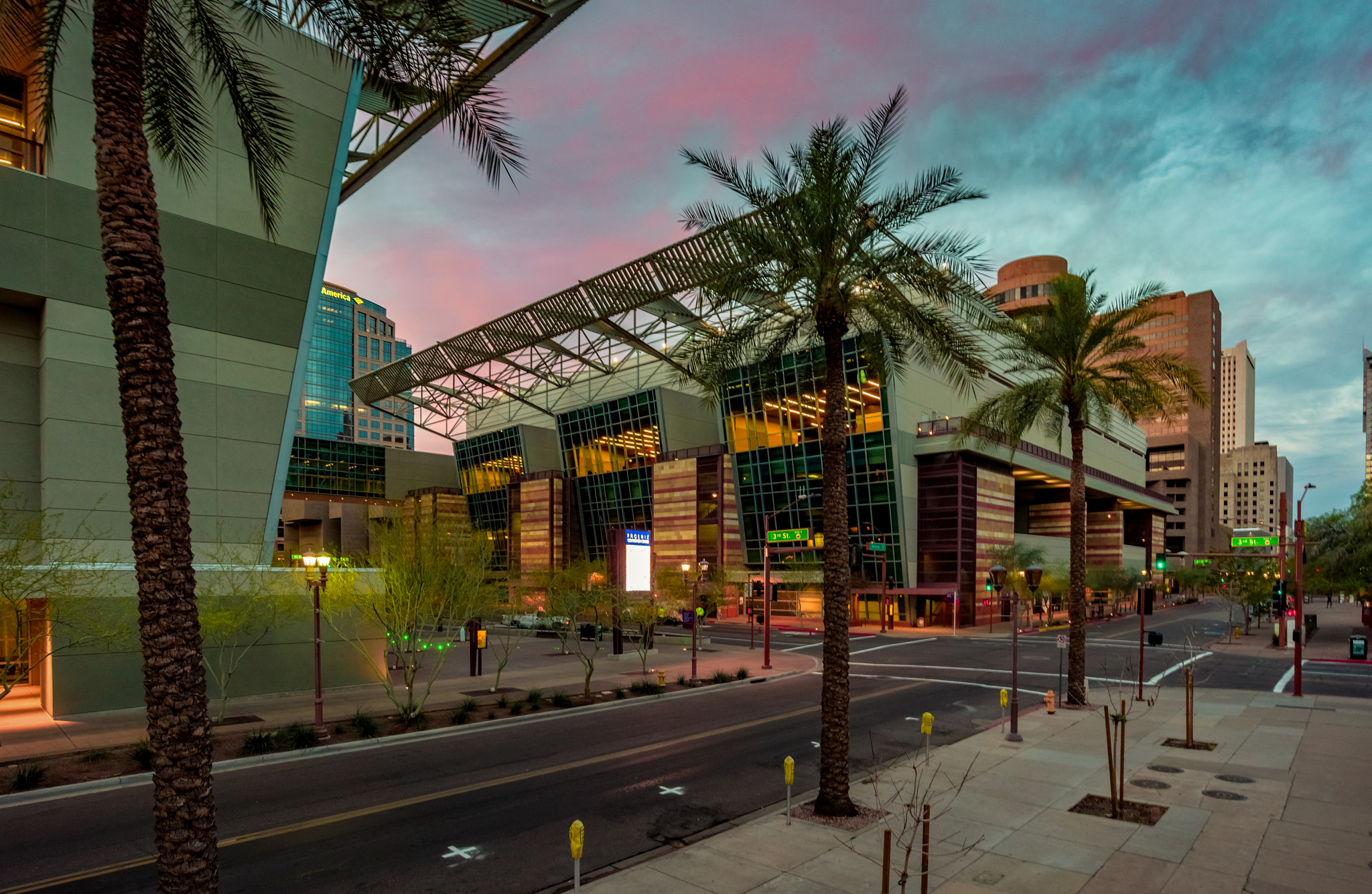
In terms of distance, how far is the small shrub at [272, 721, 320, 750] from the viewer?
19156mm

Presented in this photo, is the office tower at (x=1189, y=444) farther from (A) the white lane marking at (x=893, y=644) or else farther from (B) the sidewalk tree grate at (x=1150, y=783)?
(B) the sidewalk tree grate at (x=1150, y=783)

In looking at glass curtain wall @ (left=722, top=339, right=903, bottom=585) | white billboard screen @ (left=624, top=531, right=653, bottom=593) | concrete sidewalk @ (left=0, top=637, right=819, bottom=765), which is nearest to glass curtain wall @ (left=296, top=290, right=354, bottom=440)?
glass curtain wall @ (left=722, top=339, right=903, bottom=585)

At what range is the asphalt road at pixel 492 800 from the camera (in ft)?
37.8

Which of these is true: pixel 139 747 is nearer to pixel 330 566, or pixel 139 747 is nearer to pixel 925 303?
pixel 330 566

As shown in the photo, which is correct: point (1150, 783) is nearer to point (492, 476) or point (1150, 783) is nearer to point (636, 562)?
point (636, 562)

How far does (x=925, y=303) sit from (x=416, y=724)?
58.4ft

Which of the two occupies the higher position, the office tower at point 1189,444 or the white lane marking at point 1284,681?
the office tower at point 1189,444

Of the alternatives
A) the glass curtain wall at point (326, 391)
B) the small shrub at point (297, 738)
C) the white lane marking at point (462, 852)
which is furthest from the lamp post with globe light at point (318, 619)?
the glass curtain wall at point (326, 391)

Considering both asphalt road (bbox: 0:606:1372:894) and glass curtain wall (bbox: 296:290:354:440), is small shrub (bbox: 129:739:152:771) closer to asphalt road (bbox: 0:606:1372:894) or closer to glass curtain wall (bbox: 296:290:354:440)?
asphalt road (bbox: 0:606:1372:894)

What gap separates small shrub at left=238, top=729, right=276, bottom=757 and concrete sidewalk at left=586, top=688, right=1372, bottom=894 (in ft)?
33.1

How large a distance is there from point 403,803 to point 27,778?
26.0ft

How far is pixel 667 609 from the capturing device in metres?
52.6

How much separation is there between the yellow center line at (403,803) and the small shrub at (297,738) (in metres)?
5.62

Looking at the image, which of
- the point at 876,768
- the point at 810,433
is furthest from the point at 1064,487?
the point at 876,768
